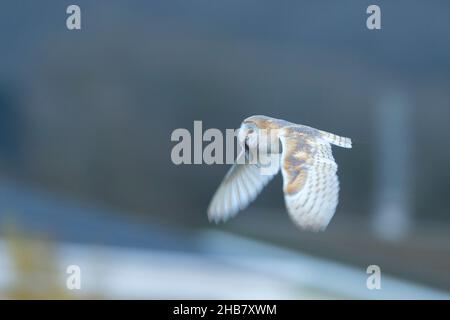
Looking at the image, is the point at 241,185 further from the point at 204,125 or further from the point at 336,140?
the point at 204,125

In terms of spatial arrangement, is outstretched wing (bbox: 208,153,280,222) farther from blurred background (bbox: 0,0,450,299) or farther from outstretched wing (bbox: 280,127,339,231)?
blurred background (bbox: 0,0,450,299)

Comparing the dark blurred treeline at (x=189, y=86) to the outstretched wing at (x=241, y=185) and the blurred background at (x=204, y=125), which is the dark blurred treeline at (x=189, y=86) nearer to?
the blurred background at (x=204, y=125)

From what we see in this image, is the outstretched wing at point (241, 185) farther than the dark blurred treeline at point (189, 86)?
No

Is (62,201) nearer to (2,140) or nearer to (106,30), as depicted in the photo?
(2,140)

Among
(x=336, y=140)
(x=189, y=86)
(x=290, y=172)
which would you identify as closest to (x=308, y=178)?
(x=290, y=172)

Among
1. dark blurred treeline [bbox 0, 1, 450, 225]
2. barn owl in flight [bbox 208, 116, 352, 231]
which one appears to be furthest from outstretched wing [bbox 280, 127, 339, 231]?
dark blurred treeline [bbox 0, 1, 450, 225]

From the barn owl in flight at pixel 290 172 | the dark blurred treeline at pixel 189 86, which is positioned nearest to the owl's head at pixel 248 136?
the barn owl in flight at pixel 290 172

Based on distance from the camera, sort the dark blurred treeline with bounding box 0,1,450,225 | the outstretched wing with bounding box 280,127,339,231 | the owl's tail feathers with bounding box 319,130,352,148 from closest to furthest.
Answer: the outstretched wing with bounding box 280,127,339,231, the owl's tail feathers with bounding box 319,130,352,148, the dark blurred treeline with bounding box 0,1,450,225
